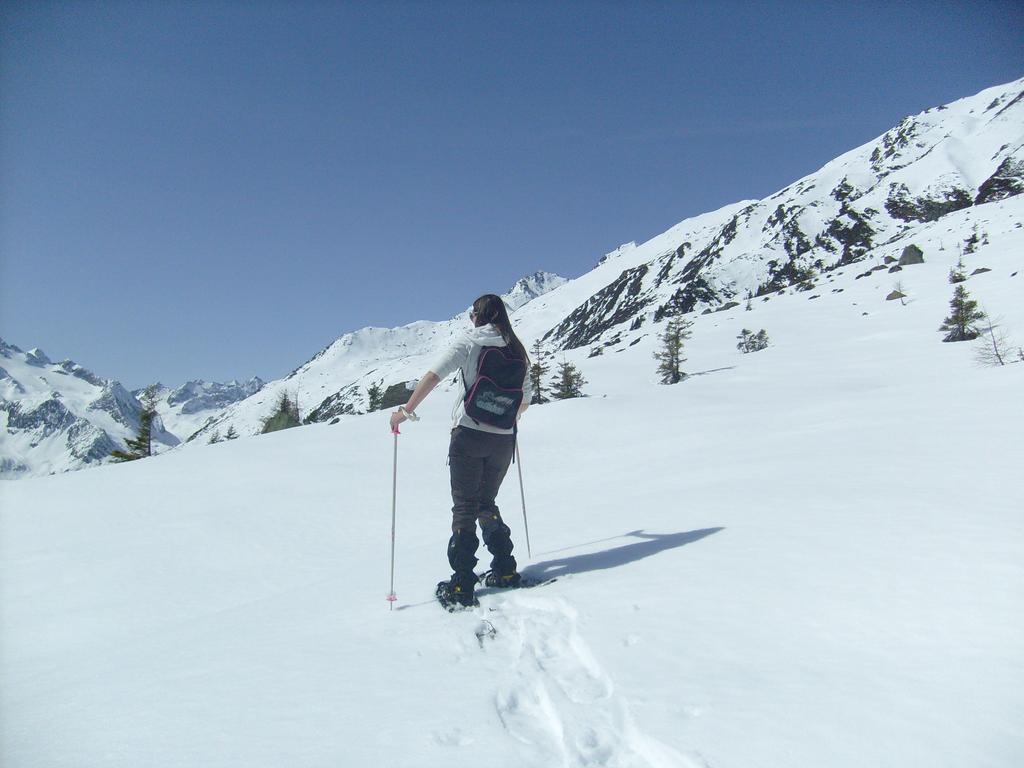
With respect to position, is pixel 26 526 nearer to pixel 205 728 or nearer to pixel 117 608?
pixel 117 608

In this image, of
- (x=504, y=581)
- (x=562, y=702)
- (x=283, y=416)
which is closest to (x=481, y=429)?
(x=504, y=581)

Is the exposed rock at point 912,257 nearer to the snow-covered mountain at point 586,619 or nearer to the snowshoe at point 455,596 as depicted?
the snow-covered mountain at point 586,619

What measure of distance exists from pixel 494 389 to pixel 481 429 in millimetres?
371

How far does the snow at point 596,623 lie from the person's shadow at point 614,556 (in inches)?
1.9

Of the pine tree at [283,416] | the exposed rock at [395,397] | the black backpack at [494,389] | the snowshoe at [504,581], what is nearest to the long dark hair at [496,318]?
the black backpack at [494,389]

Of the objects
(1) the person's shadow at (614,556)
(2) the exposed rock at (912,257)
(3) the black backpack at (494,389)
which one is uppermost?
(2) the exposed rock at (912,257)

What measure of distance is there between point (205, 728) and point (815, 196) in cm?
17782

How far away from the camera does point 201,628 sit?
4.27 m

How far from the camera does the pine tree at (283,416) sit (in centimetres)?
2730

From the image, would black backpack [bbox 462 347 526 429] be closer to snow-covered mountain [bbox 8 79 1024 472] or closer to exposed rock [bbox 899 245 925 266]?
snow-covered mountain [bbox 8 79 1024 472]

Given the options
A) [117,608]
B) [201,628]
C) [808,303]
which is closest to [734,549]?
[201,628]

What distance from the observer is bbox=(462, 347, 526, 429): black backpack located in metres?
4.64

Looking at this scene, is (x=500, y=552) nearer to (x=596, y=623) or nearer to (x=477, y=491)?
(x=477, y=491)

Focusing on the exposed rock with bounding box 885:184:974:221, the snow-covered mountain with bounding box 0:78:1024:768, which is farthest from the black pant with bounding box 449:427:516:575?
the exposed rock with bounding box 885:184:974:221
